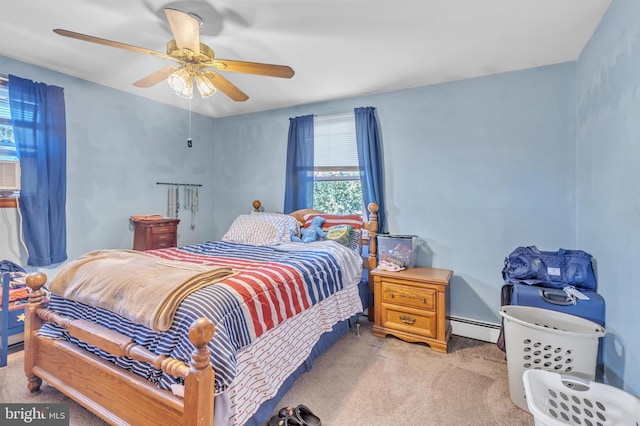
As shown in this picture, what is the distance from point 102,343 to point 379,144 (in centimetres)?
279

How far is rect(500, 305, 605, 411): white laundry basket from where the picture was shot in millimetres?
1680

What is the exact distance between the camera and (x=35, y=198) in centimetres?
273

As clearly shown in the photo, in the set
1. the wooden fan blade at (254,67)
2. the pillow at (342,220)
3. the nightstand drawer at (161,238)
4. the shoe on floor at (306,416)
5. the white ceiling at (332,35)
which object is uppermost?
the white ceiling at (332,35)

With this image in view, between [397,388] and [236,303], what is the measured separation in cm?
126

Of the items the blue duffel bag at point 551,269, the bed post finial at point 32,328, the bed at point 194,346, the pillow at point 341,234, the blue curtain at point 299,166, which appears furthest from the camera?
the blue curtain at point 299,166

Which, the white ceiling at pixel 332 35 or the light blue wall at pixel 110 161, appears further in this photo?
the light blue wall at pixel 110 161

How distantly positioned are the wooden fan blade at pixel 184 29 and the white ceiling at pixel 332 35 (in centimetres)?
20

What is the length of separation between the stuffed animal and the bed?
0.79 meters

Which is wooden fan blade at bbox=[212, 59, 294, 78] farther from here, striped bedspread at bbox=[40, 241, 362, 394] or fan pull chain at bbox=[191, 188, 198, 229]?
fan pull chain at bbox=[191, 188, 198, 229]

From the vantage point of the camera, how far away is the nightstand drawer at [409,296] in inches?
102

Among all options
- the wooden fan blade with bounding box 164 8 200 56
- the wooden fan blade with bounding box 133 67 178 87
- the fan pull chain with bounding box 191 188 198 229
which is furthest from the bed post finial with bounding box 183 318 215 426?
the fan pull chain with bounding box 191 188 198 229

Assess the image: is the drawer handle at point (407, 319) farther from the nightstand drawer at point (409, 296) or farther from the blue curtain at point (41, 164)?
the blue curtain at point (41, 164)

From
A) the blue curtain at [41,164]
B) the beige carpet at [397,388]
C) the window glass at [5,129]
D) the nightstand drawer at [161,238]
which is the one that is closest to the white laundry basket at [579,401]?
the beige carpet at [397,388]

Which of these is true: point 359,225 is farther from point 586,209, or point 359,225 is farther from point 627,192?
point 627,192
